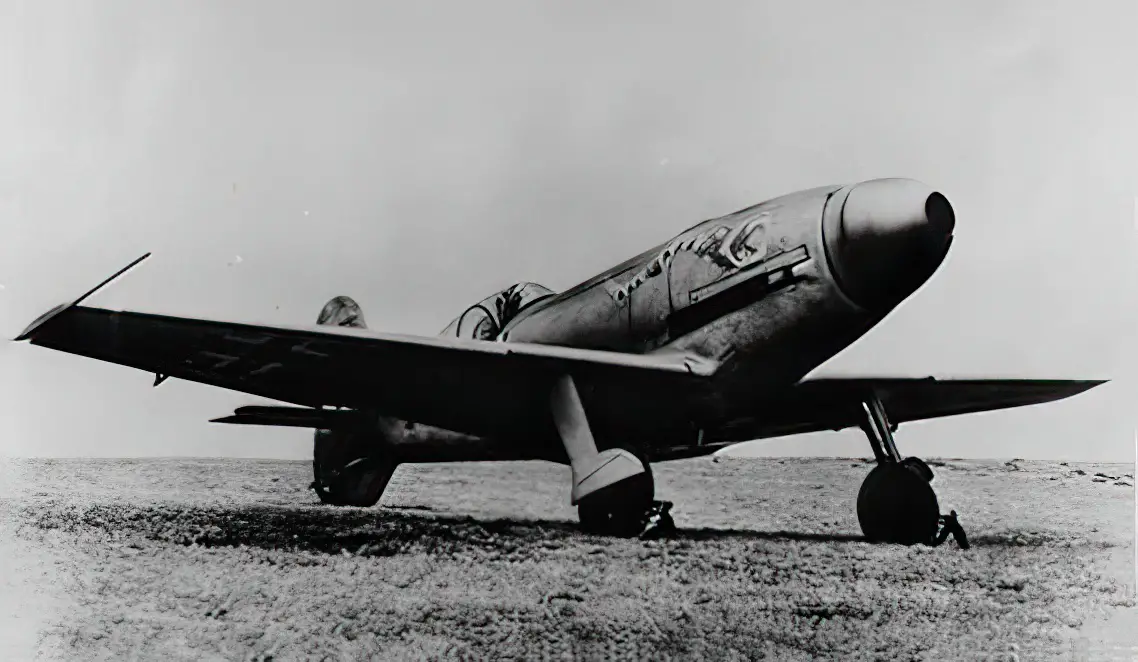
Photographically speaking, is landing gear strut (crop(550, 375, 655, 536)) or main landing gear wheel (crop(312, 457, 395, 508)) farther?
main landing gear wheel (crop(312, 457, 395, 508))

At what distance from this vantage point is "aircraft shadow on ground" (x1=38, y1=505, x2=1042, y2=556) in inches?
122

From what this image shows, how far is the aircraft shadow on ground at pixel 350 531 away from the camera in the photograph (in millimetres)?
3102

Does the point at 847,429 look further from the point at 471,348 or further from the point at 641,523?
the point at 471,348

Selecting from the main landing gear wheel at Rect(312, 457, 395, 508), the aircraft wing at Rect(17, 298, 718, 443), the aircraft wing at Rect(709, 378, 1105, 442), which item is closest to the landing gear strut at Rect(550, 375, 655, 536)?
the aircraft wing at Rect(17, 298, 718, 443)

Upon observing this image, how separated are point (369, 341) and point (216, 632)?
101 centimetres

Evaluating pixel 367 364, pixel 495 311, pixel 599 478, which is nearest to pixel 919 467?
pixel 599 478

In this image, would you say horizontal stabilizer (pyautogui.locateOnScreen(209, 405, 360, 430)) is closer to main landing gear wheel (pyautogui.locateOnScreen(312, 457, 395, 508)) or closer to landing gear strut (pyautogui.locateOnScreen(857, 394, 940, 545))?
main landing gear wheel (pyautogui.locateOnScreen(312, 457, 395, 508))

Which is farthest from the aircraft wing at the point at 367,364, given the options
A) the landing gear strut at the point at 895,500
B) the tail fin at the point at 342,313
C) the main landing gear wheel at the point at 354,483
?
the landing gear strut at the point at 895,500

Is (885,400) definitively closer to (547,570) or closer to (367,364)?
(547,570)

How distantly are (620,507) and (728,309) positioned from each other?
799 mm

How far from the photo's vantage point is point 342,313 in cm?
361

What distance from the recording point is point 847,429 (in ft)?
12.1

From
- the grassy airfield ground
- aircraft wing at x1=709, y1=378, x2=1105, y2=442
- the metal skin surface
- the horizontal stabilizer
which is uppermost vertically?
the metal skin surface

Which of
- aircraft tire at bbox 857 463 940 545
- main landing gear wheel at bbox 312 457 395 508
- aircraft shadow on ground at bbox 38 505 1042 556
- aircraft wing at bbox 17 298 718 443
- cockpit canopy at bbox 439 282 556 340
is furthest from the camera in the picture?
main landing gear wheel at bbox 312 457 395 508
